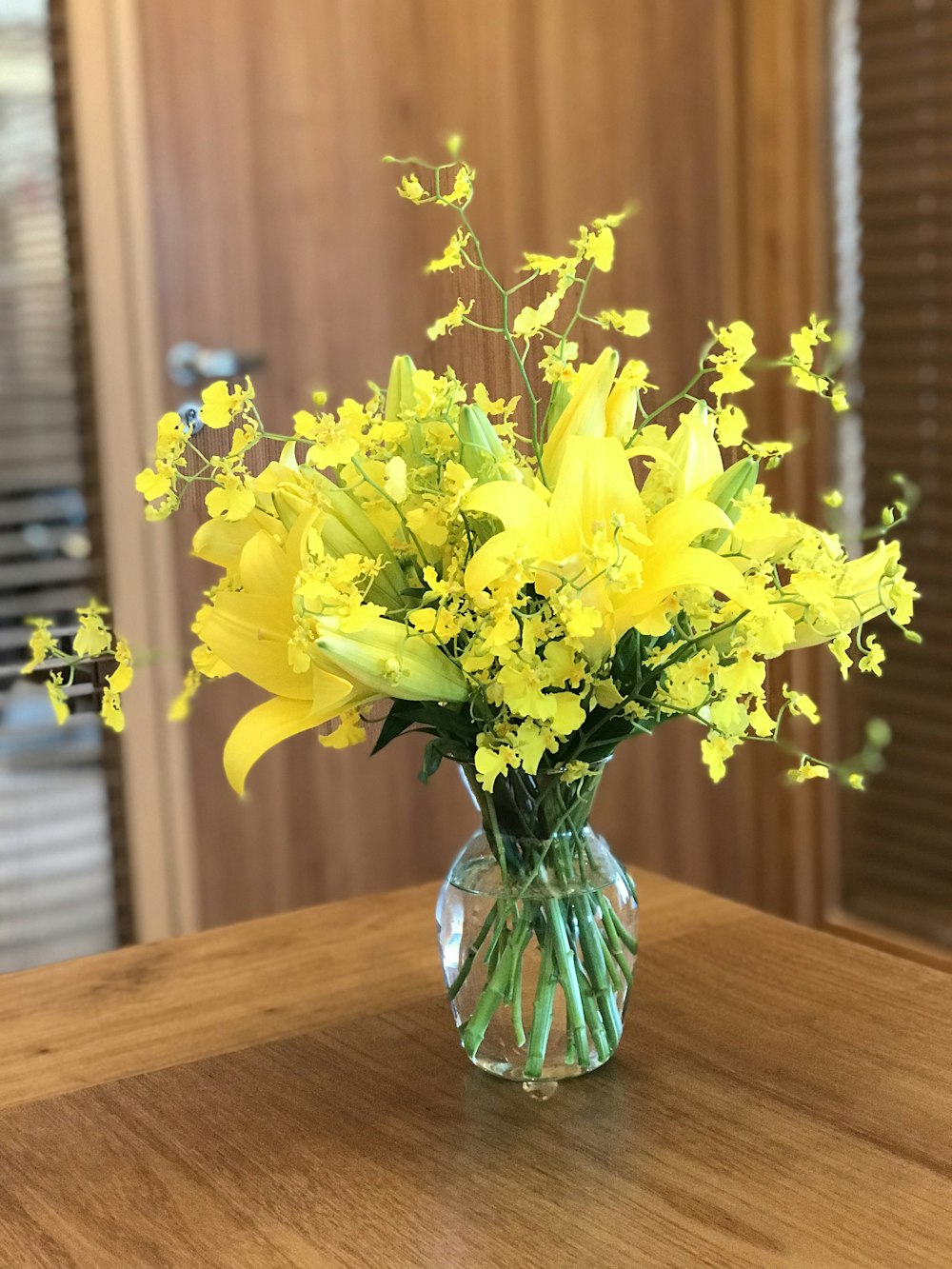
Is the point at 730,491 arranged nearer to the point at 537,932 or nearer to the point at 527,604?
the point at 527,604

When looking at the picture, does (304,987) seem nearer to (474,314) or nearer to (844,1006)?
(844,1006)

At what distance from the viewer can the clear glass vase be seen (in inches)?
34.6

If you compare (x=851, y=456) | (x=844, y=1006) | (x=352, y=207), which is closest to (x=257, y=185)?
(x=352, y=207)

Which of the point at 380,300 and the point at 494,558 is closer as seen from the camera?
the point at 494,558

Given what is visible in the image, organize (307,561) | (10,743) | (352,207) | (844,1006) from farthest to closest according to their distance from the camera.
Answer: (352,207) → (10,743) → (844,1006) → (307,561)

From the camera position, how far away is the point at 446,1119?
859 mm

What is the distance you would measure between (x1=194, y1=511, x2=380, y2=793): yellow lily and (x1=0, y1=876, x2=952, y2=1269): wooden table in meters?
0.20

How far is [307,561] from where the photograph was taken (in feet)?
2.57

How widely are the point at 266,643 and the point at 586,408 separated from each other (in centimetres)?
22

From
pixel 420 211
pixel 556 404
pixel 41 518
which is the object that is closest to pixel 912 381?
pixel 420 211

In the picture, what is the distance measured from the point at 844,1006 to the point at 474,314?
1.66 ft

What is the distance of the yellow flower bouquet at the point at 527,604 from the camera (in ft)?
2.59

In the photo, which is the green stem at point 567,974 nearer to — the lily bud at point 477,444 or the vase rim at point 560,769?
the vase rim at point 560,769

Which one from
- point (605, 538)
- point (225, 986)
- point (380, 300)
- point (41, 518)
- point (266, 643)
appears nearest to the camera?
point (605, 538)
